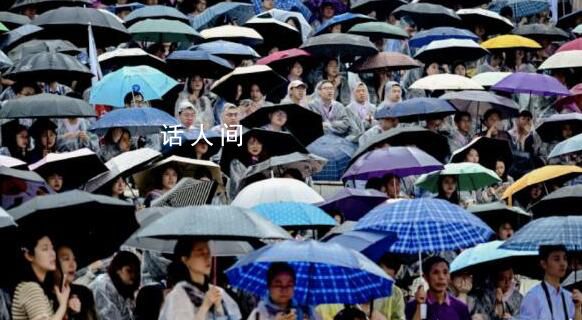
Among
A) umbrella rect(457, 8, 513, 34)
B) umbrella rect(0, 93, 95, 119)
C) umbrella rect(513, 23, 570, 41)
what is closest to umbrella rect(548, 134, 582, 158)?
umbrella rect(0, 93, 95, 119)

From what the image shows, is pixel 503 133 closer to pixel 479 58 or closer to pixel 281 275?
pixel 479 58

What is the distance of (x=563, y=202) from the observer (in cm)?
1828

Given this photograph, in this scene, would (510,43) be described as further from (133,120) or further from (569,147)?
(133,120)

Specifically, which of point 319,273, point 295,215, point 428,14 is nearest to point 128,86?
point 428,14

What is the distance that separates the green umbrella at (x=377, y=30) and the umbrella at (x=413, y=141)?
5.70 meters

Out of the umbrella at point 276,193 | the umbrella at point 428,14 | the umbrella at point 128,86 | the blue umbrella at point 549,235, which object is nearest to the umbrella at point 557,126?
the umbrella at point 128,86

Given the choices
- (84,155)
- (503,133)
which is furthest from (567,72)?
(84,155)

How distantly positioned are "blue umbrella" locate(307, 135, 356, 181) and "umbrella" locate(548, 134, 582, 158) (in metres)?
2.31

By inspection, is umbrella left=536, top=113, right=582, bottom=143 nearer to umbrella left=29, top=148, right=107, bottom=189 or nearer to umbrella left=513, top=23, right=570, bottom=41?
umbrella left=513, top=23, right=570, bottom=41

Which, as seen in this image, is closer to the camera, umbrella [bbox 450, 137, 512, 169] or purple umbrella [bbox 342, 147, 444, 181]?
purple umbrella [bbox 342, 147, 444, 181]

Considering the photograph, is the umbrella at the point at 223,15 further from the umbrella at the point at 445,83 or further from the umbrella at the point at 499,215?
the umbrella at the point at 499,215

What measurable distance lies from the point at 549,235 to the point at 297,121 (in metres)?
7.17

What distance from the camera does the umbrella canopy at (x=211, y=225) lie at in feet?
42.3

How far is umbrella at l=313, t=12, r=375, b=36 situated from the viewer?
27547 mm
